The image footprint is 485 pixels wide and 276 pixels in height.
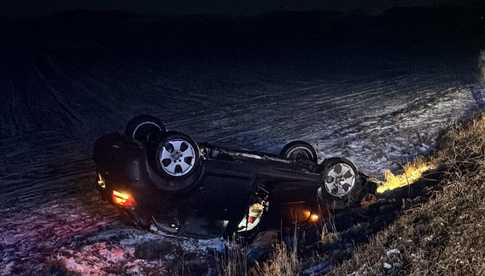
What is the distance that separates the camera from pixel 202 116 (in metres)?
12.5

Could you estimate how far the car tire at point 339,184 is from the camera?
24.1 feet

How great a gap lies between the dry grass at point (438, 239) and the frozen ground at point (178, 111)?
2.37 meters

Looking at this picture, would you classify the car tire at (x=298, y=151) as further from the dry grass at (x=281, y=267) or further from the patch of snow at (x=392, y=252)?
the patch of snow at (x=392, y=252)

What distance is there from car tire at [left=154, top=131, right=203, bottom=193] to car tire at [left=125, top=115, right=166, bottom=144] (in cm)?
108

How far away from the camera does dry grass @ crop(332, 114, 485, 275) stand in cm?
477

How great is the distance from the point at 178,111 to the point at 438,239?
28.1 feet

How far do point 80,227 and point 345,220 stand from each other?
3369 mm

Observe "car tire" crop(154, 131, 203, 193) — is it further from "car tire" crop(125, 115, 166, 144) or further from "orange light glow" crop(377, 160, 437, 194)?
"orange light glow" crop(377, 160, 437, 194)

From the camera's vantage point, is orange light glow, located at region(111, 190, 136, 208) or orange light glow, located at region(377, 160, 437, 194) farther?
orange light glow, located at region(377, 160, 437, 194)

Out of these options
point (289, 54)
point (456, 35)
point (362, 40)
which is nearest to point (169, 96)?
point (289, 54)

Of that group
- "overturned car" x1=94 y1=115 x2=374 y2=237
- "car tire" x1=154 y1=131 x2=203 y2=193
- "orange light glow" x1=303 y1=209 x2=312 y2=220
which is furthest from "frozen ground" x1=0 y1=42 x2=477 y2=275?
"orange light glow" x1=303 y1=209 x2=312 y2=220

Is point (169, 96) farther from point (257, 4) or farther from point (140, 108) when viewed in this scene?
point (257, 4)

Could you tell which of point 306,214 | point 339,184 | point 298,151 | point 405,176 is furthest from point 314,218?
point 405,176

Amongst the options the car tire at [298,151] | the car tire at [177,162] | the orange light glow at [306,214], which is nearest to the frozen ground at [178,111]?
the car tire at [177,162]
